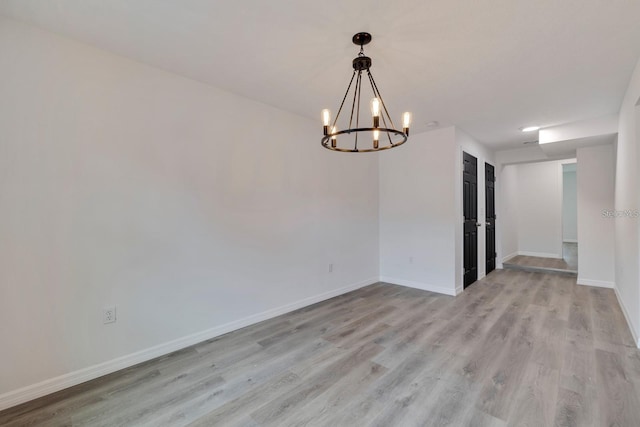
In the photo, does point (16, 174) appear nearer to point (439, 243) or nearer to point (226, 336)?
point (226, 336)

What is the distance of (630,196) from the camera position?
111 inches

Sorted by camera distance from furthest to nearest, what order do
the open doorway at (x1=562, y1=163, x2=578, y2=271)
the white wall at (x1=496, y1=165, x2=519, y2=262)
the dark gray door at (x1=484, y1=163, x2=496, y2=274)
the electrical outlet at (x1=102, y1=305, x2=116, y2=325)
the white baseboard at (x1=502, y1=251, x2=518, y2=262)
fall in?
the open doorway at (x1=562, y1=163, x2=578, y2=271)
the white baseboard at (x1=502, y1=251, x2=518, y2=262)
the white wall at (x1=496, y1=165, x2=519, y2=262)
the dark gray door at (x1=484, y1=163, x2=496, y2=274)
the electrical outlet at (x1=102, y1=305, x2=116, y2=325)

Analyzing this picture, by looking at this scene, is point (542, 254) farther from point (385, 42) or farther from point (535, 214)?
point (385, 42)

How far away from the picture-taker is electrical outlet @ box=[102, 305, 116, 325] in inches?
85.0

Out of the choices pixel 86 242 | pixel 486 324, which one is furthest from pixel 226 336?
pixel 486 324

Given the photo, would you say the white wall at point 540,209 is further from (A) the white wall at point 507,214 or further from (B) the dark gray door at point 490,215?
(B) the dark gray door at point 490,215

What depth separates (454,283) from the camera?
13.3 feet

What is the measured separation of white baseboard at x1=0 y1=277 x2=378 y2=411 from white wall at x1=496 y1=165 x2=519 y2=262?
496 cm

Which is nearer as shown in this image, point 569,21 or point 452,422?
point 452,422

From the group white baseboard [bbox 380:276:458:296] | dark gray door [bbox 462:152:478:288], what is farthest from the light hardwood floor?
dark gray door [bbox 462:152:478:288]

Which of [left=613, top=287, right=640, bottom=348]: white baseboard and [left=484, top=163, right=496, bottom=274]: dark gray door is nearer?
[left=613, top=287, right=640, bottom=348]: white baseboard

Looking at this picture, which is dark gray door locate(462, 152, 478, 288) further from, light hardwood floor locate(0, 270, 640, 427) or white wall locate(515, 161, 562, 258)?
white wall locate(515, 161, 562, 258)

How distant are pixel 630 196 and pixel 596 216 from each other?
6.58 ft

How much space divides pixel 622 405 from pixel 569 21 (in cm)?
246
